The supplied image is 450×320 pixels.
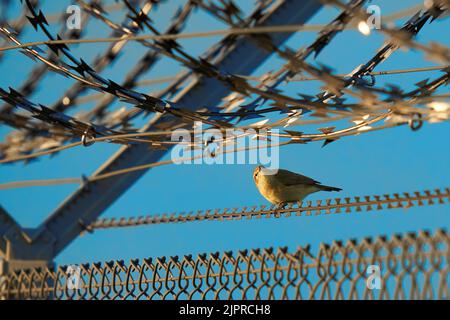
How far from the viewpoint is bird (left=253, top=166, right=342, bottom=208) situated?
5.36 metres

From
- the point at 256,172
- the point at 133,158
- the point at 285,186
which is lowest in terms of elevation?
the point at 285,186

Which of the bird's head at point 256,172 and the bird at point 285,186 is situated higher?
the bird's head at point 256,172

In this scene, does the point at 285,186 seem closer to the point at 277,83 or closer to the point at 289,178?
the point at 289,178

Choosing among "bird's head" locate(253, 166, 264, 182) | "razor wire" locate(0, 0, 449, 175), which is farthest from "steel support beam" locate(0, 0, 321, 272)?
"bird's head" locate(253, 166, 264, 182)

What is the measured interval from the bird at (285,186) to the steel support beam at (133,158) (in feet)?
2.76

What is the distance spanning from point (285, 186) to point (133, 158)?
175cm

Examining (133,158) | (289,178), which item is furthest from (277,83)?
(133,158)

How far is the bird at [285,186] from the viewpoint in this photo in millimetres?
5363

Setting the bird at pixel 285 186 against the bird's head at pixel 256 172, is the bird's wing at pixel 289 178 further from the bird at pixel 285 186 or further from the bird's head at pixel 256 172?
the bird's head at pixel 256 172

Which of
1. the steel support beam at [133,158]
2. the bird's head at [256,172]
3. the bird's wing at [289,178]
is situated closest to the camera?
the bird's wing at [289,178]

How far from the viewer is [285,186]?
5359mm

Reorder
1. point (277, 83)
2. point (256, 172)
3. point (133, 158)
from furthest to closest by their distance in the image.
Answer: point (133, 158)
point (256, 172)
point (277, 83)

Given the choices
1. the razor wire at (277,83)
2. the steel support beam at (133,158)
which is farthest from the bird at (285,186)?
the steel support beam at (133,158)

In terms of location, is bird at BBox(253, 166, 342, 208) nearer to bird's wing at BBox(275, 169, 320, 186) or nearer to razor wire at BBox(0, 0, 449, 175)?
bird's wing at BBox(275, 169, 320, 186)
